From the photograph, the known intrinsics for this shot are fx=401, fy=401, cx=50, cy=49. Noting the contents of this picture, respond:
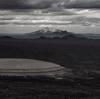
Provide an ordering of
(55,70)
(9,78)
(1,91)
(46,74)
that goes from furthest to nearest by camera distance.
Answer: (55,70) < (46,74) < (9,78) < (1,91)

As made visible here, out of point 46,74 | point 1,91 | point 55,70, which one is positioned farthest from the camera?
point 55,70

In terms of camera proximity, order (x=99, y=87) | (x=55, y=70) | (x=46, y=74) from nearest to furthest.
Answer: (x=99, y=87) < (x=46, y=74) < (x=55, y=70)

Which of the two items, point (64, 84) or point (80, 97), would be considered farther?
point (64, 84)

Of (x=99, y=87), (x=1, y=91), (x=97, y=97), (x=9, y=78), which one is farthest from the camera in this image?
(x=9, y=78)

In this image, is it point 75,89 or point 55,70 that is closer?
point 75,89

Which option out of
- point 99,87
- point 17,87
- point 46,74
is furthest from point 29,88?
point 46,74

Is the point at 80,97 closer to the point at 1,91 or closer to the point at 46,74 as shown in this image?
the point at 1,91

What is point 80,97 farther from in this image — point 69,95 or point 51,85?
point 51,85

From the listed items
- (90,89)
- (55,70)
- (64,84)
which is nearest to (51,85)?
(64,84)
